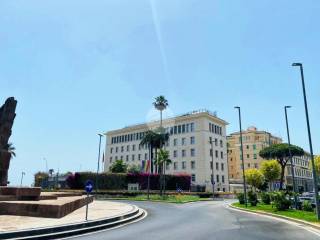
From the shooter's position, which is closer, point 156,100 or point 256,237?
point 256,237

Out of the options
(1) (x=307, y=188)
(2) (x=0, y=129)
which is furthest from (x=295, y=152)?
(2) (x=0, y=129)

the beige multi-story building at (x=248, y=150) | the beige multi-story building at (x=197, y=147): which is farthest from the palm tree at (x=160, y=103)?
the beige multi-story building at (x=248, y=150)

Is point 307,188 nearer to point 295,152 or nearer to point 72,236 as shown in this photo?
point 295,152

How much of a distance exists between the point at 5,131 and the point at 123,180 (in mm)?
44305

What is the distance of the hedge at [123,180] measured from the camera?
6253 cm

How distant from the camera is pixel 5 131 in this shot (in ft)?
75.9

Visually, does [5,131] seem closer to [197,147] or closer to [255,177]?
[255,177]

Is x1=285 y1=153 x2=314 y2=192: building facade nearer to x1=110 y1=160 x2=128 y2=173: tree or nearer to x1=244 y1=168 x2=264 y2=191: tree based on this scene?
x1=244 y1=168 x2=264 y2=191: tree

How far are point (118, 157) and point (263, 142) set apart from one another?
4899 cm

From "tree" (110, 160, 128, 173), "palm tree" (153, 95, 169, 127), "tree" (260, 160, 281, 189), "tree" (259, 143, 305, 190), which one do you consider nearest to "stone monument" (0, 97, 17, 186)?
"palm tree" (153, 95, 169, 127)

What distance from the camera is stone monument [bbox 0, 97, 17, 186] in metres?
21.6

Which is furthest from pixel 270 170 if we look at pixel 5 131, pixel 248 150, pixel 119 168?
pixel 5 131

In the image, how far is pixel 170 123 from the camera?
87.5 meters

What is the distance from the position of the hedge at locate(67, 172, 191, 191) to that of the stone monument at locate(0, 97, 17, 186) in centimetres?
4012
